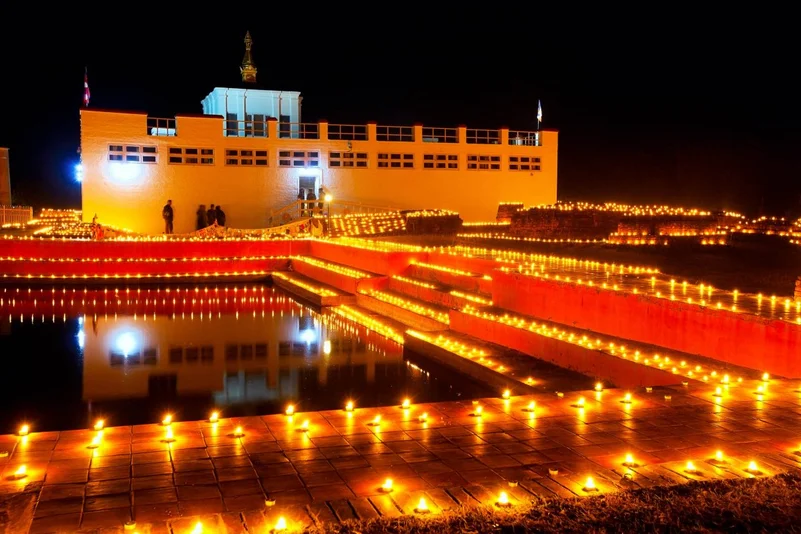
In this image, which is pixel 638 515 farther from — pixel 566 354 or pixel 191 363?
pixel 191 363

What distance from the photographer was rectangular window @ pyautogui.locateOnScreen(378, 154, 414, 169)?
29219 mm

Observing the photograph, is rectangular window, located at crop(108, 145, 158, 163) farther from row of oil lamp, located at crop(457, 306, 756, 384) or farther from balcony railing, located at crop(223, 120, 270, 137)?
row of oil lamp, located at crop(457, 306, 756, 384)

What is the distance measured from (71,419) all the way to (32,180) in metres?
59.7

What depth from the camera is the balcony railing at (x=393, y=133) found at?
2950cm

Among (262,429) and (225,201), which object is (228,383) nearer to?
(262,429)

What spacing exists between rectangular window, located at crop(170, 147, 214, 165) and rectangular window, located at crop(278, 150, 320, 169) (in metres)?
2.60

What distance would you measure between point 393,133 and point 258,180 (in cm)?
585

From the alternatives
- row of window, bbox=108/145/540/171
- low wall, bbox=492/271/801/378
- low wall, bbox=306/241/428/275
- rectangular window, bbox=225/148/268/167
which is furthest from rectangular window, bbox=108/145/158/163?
low wall, bbox=492/271/801/378

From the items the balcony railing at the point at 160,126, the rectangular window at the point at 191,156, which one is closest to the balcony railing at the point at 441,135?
the rectangular window at the point at 191,156

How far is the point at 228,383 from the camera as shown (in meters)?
8.27

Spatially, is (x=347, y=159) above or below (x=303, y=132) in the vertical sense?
below

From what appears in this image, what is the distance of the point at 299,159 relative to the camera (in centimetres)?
2809

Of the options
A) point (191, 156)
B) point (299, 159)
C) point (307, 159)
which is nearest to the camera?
point (191, 156)

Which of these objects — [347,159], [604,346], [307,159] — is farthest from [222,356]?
[347,159]
